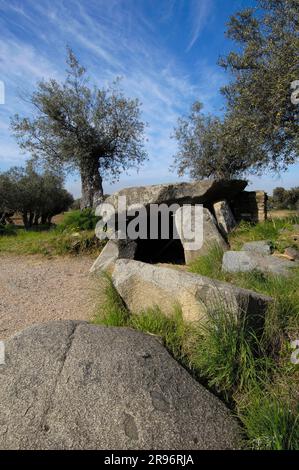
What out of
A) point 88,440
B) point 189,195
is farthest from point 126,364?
point 189,195

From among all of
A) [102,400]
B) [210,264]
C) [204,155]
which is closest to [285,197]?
[204,155]

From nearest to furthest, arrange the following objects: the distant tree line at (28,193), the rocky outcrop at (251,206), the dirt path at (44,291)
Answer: the dirt path at (44,291)
the rocky outcrop at (251,206)
the distant tree line at (28,193)

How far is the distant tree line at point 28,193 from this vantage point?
22.7 m

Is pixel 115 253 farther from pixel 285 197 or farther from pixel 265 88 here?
pixel 285 197

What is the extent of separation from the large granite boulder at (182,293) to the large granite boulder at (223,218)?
3971 millimetres

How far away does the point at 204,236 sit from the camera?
696cm

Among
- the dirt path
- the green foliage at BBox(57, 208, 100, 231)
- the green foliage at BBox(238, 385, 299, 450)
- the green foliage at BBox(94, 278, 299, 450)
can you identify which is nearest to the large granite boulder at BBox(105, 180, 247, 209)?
the dirt path

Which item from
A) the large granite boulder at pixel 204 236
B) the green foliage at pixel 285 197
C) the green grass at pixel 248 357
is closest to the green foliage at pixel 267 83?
the large granite boulder at pixel 204 236

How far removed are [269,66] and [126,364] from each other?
8.35m

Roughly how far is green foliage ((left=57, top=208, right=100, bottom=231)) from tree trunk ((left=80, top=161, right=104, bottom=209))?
19.6 ft

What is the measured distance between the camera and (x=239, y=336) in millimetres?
3061

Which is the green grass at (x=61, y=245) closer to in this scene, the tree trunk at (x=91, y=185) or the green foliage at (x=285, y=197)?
the tree trunk at (x=91, y=185)

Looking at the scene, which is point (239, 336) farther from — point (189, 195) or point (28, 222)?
point (28, 222)

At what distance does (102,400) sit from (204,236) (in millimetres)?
5020
